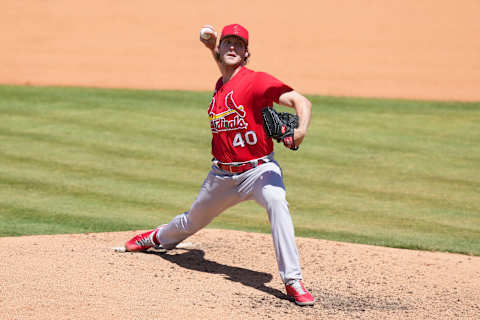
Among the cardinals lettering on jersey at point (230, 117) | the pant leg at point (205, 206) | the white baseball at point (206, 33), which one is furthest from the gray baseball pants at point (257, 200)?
the white baseball at point (206, 33)

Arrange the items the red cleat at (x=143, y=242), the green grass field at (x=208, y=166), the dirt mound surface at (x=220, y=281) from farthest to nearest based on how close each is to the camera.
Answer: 1. the green grass field at (x=208, y=166)
2. the red cleat at (x=143, y=242)
3. the dirt mound surface at (x=220, y=281)

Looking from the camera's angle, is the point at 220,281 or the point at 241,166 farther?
the point at 220,281

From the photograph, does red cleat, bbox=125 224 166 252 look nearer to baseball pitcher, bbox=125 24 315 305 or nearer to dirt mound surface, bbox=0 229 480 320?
dirt mound surface, bbox=0 229 480 320

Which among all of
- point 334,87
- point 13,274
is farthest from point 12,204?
point 334,87

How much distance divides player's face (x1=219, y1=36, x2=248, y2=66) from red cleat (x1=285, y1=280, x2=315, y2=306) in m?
1.80

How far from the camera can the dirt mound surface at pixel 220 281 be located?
505cm

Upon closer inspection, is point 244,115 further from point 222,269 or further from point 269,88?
point 222,269

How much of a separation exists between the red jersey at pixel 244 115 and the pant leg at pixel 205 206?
24 centimetres

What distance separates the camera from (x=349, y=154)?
36.6 feet

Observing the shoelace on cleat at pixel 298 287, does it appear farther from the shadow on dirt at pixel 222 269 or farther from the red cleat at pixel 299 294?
the shadow on dirt at pixel 222 269

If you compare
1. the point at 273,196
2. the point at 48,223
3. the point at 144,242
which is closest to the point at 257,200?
the point at 273,196

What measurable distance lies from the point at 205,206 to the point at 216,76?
11.7 metres

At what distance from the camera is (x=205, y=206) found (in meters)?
5.99

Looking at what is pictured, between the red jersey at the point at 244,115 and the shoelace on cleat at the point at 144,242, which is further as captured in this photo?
the shoelace on cleat at the point at 144,242
